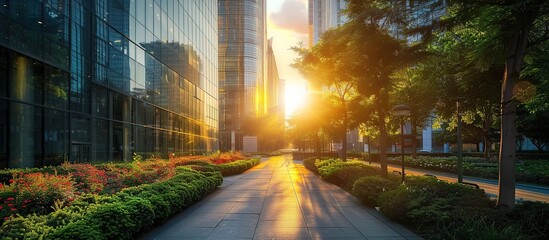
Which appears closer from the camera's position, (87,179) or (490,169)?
(87,179)

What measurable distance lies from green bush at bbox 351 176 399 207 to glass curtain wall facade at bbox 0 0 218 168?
12.7 m

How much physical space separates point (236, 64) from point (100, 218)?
90.1 m

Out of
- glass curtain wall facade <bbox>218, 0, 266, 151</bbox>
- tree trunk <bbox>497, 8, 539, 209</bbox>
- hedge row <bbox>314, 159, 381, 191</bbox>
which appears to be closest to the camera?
tree trunk <bbox>497, 8, 539, 209</bbox>

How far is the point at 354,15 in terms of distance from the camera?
1616 centimetres

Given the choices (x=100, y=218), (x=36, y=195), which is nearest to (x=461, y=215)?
(x=100, y=218)

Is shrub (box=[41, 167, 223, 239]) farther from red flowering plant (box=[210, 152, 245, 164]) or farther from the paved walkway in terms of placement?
red flowering plant (box=[210, 152, 245, 164])

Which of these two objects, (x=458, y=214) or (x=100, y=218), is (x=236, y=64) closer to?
(x=458, y=214)

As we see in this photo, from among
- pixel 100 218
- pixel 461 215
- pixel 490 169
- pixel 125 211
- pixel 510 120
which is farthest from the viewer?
pixel 490 169

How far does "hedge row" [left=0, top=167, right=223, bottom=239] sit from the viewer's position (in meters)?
6.16

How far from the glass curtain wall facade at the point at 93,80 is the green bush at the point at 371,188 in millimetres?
12672

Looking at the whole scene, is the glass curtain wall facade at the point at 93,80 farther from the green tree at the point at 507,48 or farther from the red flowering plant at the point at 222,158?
the green tree at the point at 507,48

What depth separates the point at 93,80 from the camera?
22.2 m

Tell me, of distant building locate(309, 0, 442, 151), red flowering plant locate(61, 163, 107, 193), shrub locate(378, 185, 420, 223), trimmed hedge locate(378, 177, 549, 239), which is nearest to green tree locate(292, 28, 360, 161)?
distant building locate(309, 0, 442, 151)

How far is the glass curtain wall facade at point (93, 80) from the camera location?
16.2 meters
